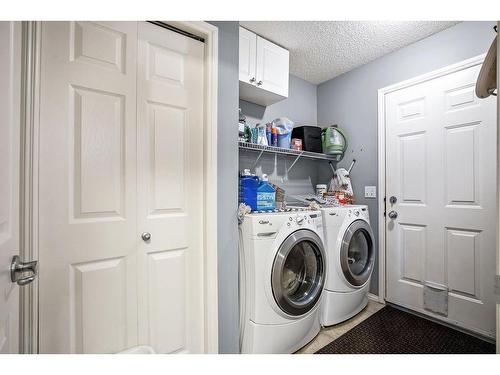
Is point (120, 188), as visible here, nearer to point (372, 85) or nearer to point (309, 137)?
point (309, 137)

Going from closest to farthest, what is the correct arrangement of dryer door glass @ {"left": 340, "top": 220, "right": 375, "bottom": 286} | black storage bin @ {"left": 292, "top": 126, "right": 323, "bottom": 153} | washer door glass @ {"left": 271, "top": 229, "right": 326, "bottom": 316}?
washer door glass @ {"left": 271, "top": 229, "right": 326, "bottom": 316}
dryer door glass @ {"left": 340, "top": 220, "right": 375, "bottom": 286}
black storage bin @ {"left": 292, "top": 126, "right": 323, "bottom": 153}

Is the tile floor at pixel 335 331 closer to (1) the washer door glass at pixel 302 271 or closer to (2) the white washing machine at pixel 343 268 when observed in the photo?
(2) the white washing machine at pixel 343 268

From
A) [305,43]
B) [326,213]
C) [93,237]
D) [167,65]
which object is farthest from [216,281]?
[305,43]

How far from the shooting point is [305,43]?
201 cm

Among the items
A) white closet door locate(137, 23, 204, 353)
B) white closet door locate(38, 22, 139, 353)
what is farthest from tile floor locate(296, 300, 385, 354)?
white closet door locate(38, 22, 139, 353)

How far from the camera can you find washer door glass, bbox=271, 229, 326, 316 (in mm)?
1431

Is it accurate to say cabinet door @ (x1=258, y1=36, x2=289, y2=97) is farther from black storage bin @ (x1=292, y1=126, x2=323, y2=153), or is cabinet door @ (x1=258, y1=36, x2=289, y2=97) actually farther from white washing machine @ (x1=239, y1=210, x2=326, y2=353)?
white washing machine @ (x1=239, y1=210, x2=326, y2=353)

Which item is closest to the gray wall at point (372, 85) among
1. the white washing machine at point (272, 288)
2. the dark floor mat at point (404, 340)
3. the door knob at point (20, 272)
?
the dark floor mat at point (404, 340)

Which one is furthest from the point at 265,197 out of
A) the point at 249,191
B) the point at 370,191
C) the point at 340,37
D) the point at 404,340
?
the point at 340,37

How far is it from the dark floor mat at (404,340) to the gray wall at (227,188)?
0.70 metres

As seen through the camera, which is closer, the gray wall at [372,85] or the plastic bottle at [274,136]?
the gray wall at [372,85]

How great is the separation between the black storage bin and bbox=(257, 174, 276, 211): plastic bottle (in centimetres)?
100

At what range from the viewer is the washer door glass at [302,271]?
1.43m
